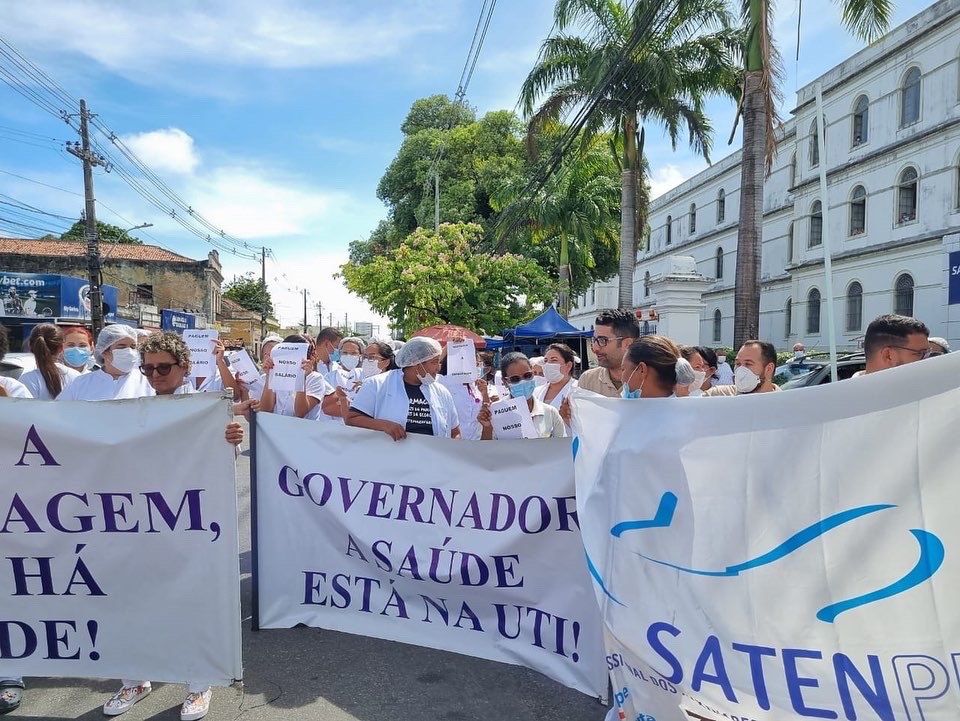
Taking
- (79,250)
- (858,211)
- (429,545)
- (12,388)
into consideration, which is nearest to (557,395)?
(429,545)

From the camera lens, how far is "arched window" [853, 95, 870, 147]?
87.5ft

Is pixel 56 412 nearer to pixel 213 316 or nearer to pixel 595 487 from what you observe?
pixel 595 487

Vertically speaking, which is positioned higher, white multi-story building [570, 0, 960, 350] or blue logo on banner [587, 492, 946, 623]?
white multi-story building [570, 0, 960, 350]

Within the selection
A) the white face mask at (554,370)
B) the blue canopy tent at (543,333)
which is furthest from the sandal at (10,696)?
the blue canopy tent at (543,333)

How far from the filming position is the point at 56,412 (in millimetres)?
3123

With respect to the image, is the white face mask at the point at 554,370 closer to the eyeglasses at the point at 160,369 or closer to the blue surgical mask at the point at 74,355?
the eyeglasses at the point at 160,369

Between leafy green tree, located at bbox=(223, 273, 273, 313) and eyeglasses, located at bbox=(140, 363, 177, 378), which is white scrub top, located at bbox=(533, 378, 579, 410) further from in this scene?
leafy green tree, located at bbox=(223, 273, 273, 313)

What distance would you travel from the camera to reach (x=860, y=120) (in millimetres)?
27219

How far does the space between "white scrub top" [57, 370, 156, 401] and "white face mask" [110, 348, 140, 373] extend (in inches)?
3.0

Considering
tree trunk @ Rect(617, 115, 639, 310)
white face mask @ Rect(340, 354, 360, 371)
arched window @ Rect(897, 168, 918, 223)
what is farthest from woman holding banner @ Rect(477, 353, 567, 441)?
arched window @ Rect(897, 168, 918, 223)

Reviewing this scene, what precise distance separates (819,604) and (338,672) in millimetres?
2465

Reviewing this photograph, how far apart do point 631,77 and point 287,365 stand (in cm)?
1548

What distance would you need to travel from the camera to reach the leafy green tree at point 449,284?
1991 centimetres

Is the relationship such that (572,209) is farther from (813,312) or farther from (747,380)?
(747,380)
